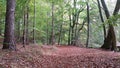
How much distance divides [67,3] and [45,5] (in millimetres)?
3684

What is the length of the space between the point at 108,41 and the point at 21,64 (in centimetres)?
1233

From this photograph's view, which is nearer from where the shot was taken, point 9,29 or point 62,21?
point 9,29

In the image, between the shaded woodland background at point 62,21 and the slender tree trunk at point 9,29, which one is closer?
the slender tree trunk at point 9,29

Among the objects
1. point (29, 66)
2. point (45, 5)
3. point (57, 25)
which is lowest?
point (29, 66)

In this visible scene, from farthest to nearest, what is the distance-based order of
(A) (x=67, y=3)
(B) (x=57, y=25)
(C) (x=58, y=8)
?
(B) (x=57, y=25) → (C) (x=58, y=8) → (A) (x=67, y=3)

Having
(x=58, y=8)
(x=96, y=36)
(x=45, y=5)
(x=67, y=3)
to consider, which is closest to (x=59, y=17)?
(x=58, y=8)

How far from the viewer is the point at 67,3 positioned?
2847cm

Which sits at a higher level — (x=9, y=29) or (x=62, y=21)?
(x=62, y=21)

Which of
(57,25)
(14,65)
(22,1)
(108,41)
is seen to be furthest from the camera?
(57,25)

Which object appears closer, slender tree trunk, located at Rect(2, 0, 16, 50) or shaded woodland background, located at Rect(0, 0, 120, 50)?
slender tree trunk, located at Rect(2, 0, 16, 50)

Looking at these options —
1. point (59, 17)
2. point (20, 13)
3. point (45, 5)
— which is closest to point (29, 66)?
point (20, 13)

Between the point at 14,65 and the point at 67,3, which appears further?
the point at 67,3

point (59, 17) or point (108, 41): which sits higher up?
point (59, 17)

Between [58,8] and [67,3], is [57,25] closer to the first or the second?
[58,8]
